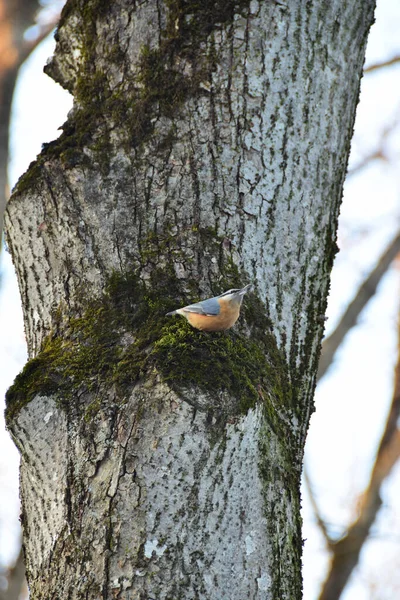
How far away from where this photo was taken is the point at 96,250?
196 cm

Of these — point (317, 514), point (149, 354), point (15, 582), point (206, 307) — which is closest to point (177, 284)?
point (206, 307)

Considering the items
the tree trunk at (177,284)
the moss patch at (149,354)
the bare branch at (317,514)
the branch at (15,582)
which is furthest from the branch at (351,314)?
the moss patch at (149,354)

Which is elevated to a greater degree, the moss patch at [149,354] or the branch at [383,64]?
the branch at [383,64]

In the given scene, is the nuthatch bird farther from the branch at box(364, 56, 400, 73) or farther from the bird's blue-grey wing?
the branch at box(364, 56, 400, 73)

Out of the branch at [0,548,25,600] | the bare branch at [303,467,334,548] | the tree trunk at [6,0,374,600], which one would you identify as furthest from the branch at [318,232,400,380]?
the tree trunk at [6,0,374,600]

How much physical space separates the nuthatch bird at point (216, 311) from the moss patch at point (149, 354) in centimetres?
3

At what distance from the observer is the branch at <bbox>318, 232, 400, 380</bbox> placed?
527 cm

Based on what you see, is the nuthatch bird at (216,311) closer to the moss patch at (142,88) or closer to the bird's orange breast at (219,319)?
the bird's orange breast at (219,319)

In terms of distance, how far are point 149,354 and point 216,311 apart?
0.24m

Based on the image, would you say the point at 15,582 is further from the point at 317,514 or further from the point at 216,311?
the point at 216,311

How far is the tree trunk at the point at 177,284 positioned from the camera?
60.6 inches

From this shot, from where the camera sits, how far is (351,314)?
5348mm

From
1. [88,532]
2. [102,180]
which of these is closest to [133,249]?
[102,180]

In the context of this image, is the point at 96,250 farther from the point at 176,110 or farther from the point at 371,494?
the point at 371,494
